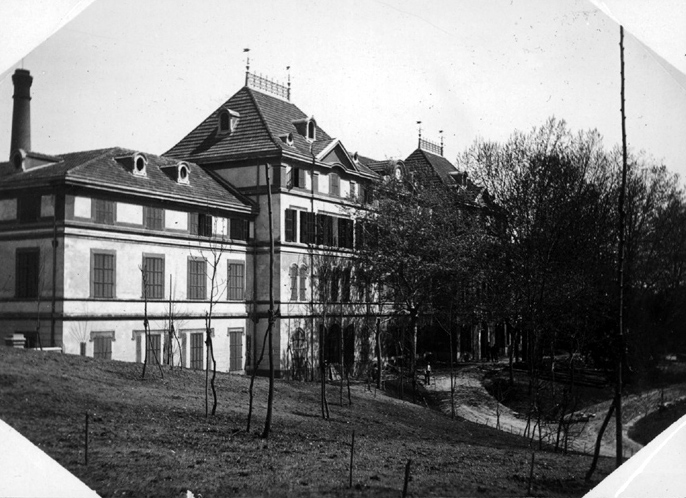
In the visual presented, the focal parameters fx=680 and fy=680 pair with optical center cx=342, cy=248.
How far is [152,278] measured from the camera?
3383 mm

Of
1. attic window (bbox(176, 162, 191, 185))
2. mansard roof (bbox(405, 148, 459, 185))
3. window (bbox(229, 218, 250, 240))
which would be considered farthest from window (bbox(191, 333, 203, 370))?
mansard roof (bbox(405, 148, 459, 185))

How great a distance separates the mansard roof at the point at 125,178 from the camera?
10.3ft

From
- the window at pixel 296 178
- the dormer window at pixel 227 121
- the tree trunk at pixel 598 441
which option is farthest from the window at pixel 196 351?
the tree trunk at pixel 598 441

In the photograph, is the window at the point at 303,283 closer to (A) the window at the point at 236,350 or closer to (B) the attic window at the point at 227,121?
(A) the window at the point at 236,350

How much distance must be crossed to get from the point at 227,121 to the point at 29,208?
3.42ft

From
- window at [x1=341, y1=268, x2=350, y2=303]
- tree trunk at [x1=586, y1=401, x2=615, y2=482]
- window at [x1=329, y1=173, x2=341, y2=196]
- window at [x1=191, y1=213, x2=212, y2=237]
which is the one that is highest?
window at [x1=329, y1=173, x2=341, y2=196]

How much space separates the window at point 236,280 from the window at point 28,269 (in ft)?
2.98

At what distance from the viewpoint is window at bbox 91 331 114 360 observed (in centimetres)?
316

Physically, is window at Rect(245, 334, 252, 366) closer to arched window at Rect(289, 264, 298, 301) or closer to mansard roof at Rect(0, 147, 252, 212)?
arched window at Rect(289, 264, 298, 301)

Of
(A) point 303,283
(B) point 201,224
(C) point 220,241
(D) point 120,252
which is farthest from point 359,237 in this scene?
(D) point 120,252

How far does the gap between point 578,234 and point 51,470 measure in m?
2.99

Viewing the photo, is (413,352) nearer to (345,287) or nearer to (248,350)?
(345,287)

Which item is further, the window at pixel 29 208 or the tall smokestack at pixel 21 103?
the tall smokestack at pixel 21 103

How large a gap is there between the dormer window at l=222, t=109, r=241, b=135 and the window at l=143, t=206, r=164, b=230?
515mm
